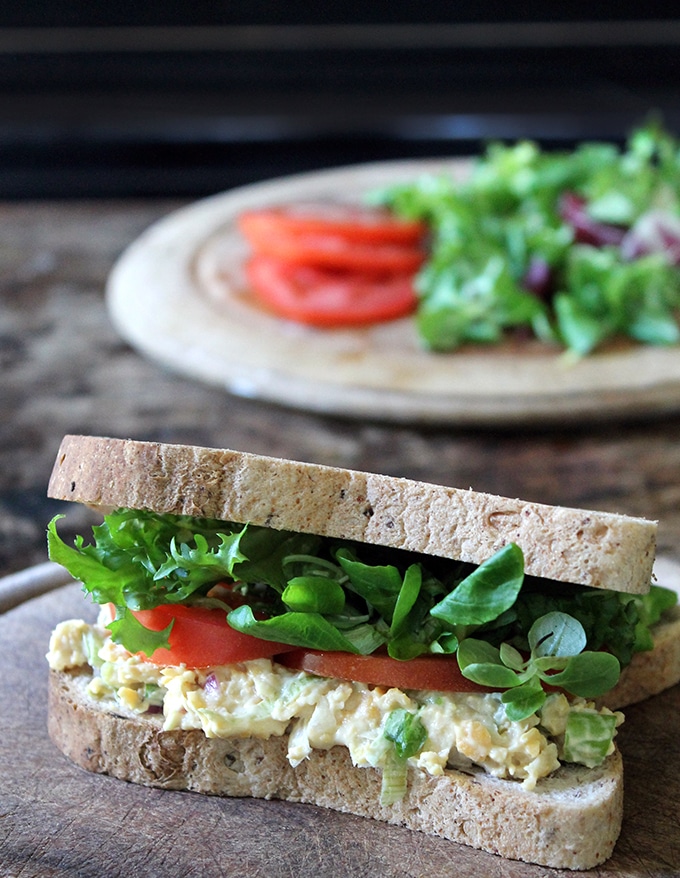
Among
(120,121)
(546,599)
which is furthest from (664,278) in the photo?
(120,121)

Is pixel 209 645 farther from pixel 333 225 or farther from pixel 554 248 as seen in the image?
pixel 333 225

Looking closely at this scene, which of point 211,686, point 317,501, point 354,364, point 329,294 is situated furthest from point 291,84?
point 211,686

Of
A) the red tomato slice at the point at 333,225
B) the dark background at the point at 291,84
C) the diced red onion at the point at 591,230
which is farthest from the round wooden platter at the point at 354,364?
the dark background at the point at 291,84

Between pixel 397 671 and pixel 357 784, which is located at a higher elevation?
pixel 397 671

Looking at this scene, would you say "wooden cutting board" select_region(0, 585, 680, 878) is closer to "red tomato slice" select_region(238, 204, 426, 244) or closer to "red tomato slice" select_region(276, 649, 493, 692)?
"red tomato slice" select_region(276, 649, 493, 692)

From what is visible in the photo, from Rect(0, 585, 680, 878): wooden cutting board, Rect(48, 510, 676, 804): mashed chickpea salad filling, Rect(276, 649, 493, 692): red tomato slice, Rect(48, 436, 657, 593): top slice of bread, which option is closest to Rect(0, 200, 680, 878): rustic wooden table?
Rect(0, 585, 680, 878): wooden cutting board

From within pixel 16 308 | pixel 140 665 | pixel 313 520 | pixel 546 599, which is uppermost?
pixel 313 520

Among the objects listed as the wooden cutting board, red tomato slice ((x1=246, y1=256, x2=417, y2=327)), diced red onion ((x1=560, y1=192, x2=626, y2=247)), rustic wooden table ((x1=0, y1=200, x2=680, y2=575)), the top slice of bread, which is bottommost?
rustic wooden table ((x1=0, y1=200, x2=680, y2=575))

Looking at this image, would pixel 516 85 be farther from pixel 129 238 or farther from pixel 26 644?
pixel 26 644
